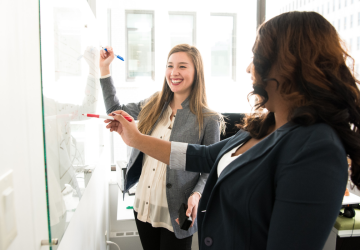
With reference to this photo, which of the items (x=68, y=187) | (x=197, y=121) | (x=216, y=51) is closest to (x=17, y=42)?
(x=68, y=187)

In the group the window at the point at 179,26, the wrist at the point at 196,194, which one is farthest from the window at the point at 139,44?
the wrist at the point at 196,194

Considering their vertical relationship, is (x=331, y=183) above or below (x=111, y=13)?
below

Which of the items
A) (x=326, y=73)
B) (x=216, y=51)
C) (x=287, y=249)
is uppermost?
(x=216, y=51)

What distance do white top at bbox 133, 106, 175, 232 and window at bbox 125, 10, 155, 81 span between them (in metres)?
1.31

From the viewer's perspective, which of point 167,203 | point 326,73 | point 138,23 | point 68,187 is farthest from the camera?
point 138,23

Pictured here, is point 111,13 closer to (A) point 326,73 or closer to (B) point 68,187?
(B) point 68,187

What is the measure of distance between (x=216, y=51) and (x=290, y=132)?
2.31m

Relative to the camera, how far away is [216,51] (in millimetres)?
2754

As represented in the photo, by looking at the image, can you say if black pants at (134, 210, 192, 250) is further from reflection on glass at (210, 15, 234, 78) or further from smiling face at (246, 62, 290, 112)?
reflection on glass at (210, 15, 234, 78)

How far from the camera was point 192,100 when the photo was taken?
4.74 ft

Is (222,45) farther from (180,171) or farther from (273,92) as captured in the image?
(273,92)

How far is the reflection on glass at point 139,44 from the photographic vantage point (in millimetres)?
2553

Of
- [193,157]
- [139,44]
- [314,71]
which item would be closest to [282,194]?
[314,71]

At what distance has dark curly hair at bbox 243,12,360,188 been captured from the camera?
0.57 m
